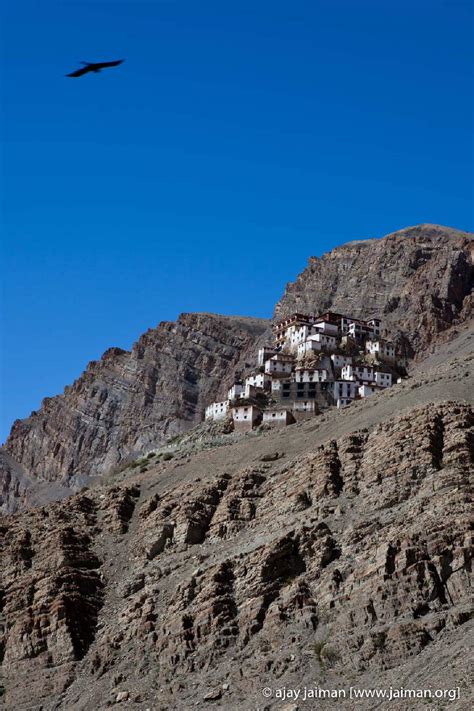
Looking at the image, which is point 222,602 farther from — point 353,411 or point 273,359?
point 273,359

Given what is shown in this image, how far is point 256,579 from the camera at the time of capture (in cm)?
6297

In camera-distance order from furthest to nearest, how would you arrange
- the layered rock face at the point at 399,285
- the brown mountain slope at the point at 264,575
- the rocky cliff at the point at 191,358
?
the rocky cliff at the point at 191,358, the layered rock face at the point at 399,285, the brown mountain slope at the point at 264,575

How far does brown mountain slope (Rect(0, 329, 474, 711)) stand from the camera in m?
54.8

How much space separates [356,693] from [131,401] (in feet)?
373

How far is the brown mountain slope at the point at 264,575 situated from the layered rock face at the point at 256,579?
12cm

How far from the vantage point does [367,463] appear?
7212 centimetres

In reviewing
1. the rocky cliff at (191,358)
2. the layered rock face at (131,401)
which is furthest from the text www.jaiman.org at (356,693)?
the layered rock face at (131,401)

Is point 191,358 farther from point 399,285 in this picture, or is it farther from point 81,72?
point 81,72

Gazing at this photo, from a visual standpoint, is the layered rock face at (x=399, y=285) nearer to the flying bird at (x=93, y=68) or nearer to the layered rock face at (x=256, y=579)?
the layered rock face at (x=256, y=579)

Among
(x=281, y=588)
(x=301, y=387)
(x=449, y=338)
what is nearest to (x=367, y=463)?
(x=281, y=588)

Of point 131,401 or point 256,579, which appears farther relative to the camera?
point 131,401

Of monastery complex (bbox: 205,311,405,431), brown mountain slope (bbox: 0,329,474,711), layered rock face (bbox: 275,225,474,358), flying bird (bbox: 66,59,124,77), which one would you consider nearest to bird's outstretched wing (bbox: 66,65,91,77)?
flying bird (bbox: 66,59,124,77)

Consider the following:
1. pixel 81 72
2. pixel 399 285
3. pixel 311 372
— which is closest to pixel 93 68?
pixel 81 72

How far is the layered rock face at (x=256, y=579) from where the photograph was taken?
5541cm
